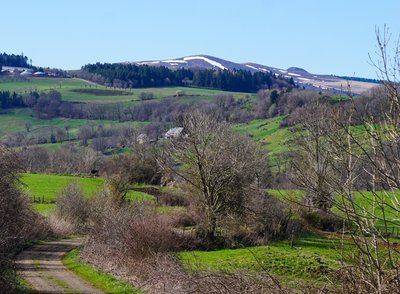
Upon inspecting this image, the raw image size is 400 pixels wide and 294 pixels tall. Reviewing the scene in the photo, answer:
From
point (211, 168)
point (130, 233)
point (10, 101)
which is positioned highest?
point (211, 168)

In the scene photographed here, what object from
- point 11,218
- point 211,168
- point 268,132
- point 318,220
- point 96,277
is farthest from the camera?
point 268,132

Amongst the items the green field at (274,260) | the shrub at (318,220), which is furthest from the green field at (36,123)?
the green field at (274,260)

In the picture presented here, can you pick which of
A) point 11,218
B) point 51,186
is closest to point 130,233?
point 11,218

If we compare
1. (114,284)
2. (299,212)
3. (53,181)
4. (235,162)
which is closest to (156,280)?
(114,284)

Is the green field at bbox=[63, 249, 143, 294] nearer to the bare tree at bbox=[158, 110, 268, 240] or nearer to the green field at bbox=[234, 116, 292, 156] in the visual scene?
the bare tree at bbox=[158, 110, 268, 240]

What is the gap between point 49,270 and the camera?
100 feet

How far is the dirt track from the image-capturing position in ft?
82.3

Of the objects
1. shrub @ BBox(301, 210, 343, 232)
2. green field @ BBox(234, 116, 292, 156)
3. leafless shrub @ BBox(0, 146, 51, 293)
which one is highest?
leafless shrub @ BBox(0, 146, 51, 293)

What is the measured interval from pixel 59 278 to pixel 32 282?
175cm

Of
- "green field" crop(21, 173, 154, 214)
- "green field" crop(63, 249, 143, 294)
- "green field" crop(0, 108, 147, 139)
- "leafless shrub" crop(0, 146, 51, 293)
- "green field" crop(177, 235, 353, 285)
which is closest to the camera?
"leafless shrub" crop(0, 146, 51, 293)

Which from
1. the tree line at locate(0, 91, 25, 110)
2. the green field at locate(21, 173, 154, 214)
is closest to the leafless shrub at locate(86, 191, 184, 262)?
the green field at locate(21, 173, 154, 214)

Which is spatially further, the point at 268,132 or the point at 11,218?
the point at 268,132

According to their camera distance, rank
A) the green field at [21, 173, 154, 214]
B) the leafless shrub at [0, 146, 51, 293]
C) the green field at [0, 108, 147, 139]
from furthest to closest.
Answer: the green field at [0, 108, 147, 139], the green field at [21, 173, 154, 214], the leafless shrub at [0, 146, 51, 293]

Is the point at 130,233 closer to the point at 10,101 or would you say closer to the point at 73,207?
the point at 73,207
